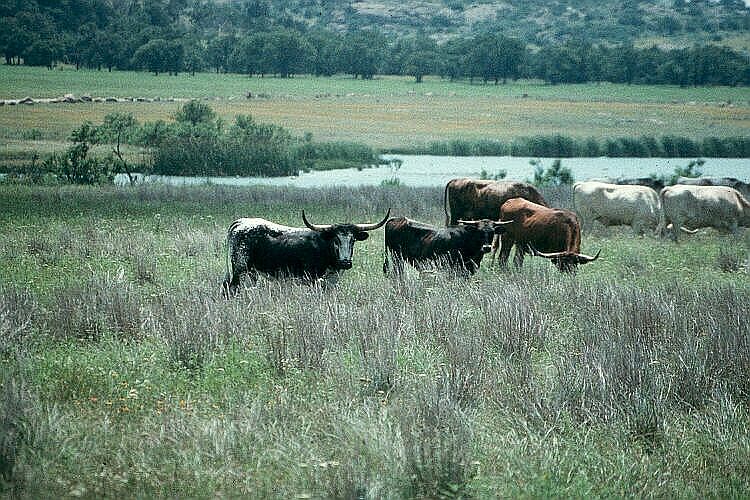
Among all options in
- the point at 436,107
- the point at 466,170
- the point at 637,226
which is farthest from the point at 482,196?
the point at 436,107

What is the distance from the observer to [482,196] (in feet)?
48.2

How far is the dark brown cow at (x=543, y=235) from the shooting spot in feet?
34.7

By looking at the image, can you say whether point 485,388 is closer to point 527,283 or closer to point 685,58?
point 527,283

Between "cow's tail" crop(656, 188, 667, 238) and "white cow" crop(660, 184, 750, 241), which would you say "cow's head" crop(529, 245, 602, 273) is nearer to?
"white cow" crop(660, 184, 750, 241)

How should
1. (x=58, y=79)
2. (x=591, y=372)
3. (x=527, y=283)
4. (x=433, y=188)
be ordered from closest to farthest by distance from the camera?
(x=591, y=372)
(x=527, y=283)
(x=433, y=188)
(x=58, y=79)

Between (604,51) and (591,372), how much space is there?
87.3 feet

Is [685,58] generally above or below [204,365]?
above

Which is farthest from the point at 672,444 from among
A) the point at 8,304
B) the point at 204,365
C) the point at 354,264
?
the point at 354,264

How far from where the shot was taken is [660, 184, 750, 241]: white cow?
50.3 ft

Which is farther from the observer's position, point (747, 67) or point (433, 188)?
point (747, 67)

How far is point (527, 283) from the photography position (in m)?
9.34

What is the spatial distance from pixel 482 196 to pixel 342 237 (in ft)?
20.7

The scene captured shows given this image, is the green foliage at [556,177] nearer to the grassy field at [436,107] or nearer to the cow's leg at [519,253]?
the grassy field at [436,107]

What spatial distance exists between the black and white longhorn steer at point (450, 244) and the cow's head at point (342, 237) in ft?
3.81
